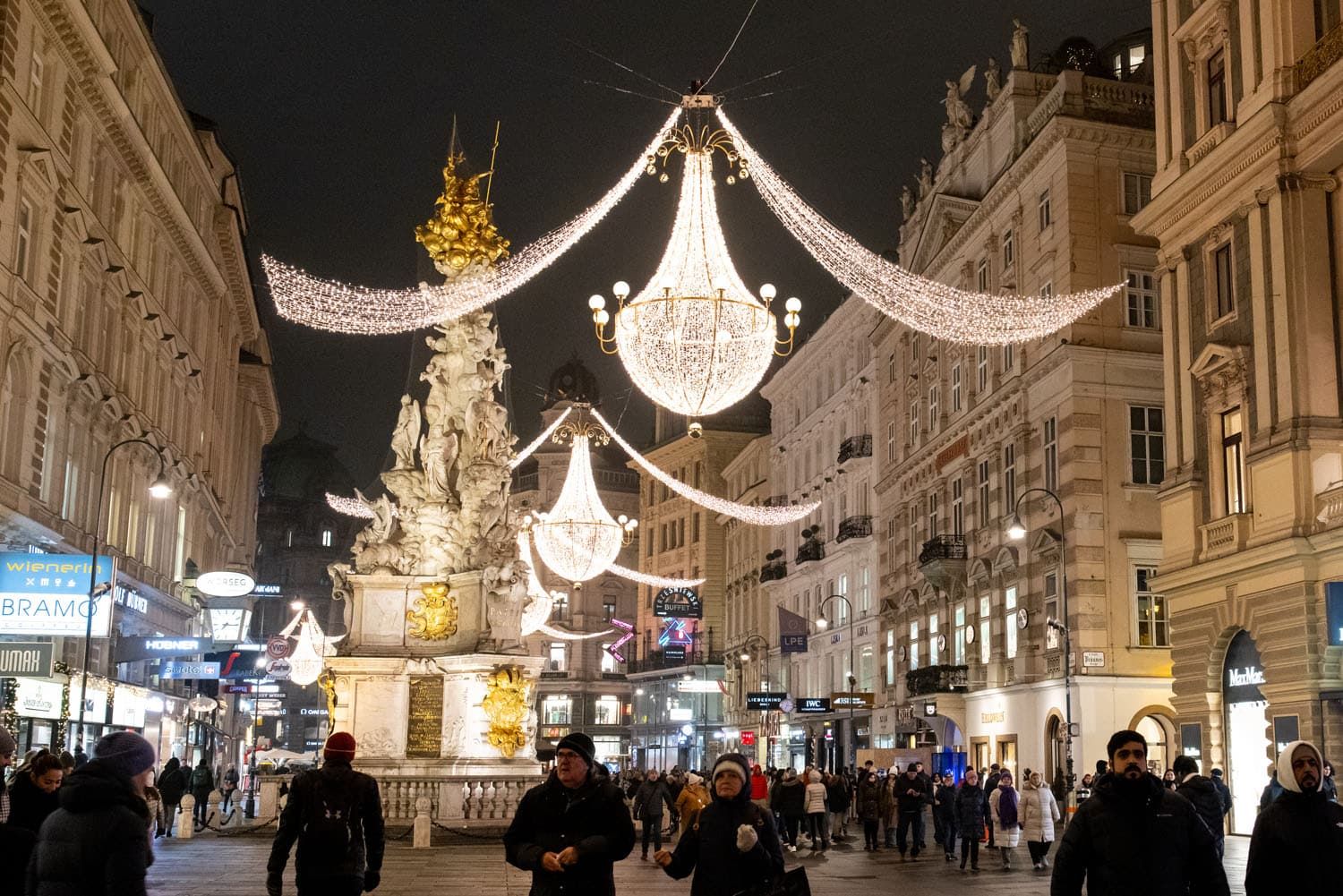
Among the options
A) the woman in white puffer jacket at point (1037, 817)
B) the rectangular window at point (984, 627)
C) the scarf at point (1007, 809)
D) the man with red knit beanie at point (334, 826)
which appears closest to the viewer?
the man with red knit beanie at point (334, 826)

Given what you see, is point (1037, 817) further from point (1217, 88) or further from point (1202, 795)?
point (1217, 88)

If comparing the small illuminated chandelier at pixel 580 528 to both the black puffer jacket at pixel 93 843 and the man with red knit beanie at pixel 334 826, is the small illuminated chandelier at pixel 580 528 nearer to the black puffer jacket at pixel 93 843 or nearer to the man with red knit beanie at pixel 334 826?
the man with red knit beanie at pixel 334 826

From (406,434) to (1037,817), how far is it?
15263 mm

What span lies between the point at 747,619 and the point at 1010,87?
45058mm

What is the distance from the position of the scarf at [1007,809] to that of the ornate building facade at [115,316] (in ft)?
55.5

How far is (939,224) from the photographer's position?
183ft

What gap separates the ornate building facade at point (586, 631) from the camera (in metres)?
114

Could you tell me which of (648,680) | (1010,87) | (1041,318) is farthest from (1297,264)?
(648,680)

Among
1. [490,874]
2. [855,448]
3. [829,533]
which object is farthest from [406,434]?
[829,533]

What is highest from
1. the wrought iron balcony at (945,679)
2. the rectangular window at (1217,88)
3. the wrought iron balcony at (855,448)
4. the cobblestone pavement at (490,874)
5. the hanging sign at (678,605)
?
the rectangular window at (1217,88)

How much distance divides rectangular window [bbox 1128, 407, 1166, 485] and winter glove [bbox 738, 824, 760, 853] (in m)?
37.2

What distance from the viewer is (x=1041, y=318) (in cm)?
4381

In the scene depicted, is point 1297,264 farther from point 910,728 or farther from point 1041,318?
point 910,728

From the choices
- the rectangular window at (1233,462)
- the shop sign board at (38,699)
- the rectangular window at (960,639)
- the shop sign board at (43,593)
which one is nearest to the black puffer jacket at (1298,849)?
the rectangular window at (1233,462)
